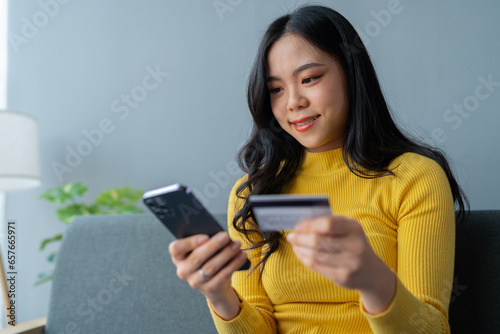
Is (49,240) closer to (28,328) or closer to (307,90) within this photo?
→ (28,328)

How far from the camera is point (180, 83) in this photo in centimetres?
244

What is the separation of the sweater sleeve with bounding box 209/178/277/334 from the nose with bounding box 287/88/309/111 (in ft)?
1.03

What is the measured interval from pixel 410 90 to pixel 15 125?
166 cm

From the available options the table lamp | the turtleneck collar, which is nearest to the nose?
the turtleneck collar

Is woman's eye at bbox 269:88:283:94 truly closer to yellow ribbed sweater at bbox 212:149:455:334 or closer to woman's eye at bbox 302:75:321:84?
woman's eye at bbox 302:75:321:84

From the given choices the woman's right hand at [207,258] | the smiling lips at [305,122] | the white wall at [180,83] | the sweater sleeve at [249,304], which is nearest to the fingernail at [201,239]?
the woman's right hand at [207,258]

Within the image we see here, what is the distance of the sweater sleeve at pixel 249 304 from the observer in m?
1.06

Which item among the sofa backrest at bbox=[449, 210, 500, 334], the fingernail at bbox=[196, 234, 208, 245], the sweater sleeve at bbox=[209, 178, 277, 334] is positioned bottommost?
the sofa backrest at bbox=[449, 210, 500, 334]

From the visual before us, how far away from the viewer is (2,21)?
2664mm

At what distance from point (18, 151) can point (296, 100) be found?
1472 mm

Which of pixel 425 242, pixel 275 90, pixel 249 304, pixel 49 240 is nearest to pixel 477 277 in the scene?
pixel 425 242

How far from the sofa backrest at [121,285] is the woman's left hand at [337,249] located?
0.87 meters

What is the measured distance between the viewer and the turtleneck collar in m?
1.25

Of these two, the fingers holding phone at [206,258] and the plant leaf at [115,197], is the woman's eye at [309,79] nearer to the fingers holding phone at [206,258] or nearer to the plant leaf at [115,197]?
the fingers holding phone at [206,258]
